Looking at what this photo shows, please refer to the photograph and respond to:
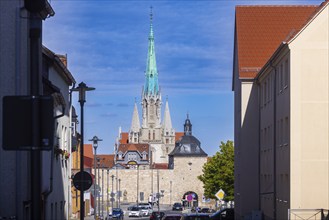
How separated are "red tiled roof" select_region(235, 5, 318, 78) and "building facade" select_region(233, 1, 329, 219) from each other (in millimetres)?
57

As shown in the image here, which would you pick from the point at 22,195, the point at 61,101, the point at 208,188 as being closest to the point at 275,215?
the point at 61,101

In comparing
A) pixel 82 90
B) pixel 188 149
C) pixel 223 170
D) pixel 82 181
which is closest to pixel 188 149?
pixel 188 149

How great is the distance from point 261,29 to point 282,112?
1405cm

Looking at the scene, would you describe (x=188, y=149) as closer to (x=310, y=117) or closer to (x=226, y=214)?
(x=226, y=214)

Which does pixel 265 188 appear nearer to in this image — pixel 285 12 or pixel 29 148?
pixel 285 12

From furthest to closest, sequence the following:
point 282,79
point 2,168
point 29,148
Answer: point 282,79 < point 2,168 < point 29,148

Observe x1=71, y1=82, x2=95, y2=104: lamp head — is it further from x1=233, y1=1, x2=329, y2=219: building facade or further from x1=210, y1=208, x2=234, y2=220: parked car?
x1=210, y1=208, x2=234, y2=220: parked car

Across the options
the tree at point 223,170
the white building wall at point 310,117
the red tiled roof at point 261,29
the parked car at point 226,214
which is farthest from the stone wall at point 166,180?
the white building wall at point 310,117

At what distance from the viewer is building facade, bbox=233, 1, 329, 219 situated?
31.4 metres

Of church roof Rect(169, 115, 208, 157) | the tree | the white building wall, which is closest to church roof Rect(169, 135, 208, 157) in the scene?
church roof Rect(169, 115, 208, 157)

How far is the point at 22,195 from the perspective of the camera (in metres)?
20.2

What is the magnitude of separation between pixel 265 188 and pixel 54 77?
49.0 ft

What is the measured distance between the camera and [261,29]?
47750mm

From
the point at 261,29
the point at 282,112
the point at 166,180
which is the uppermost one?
the point at 261,29
